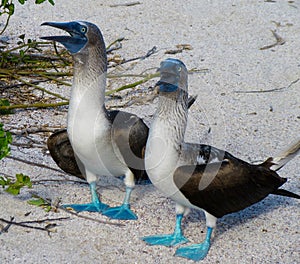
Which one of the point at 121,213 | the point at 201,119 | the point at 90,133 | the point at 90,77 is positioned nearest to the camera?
the point at 90,133

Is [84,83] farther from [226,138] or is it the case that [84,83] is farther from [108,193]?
[226,138]

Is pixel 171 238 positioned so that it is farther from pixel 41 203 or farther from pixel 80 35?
pixel 80 35

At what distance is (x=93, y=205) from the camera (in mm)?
4387

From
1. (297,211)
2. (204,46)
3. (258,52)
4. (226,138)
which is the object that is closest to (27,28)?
(204,46)

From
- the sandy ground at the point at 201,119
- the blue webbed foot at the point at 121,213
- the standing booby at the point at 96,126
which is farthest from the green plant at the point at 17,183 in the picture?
the blue webbed foot at the point at 121,213

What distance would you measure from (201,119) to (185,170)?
6.06ft

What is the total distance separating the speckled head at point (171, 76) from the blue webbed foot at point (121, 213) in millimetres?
838

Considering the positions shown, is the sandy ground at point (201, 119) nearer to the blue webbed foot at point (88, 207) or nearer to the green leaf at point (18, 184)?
the blue webbed foot at point (88, 207)

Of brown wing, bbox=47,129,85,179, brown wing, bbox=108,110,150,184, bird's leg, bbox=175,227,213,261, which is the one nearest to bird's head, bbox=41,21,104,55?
brown wing, bbox=108,110,150,184

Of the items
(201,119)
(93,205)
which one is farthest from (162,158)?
(201,119)

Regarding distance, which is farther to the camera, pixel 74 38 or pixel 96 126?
pixel 74 38

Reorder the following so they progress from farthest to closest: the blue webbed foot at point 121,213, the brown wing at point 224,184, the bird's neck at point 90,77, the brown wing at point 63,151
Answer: the brown wing at point 63,151
the blue webbed foot at point 121,213
the bird's neck at point 90,77
the brown wing at point 224,184

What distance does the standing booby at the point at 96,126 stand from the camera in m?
4.10

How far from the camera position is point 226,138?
17.4ft
